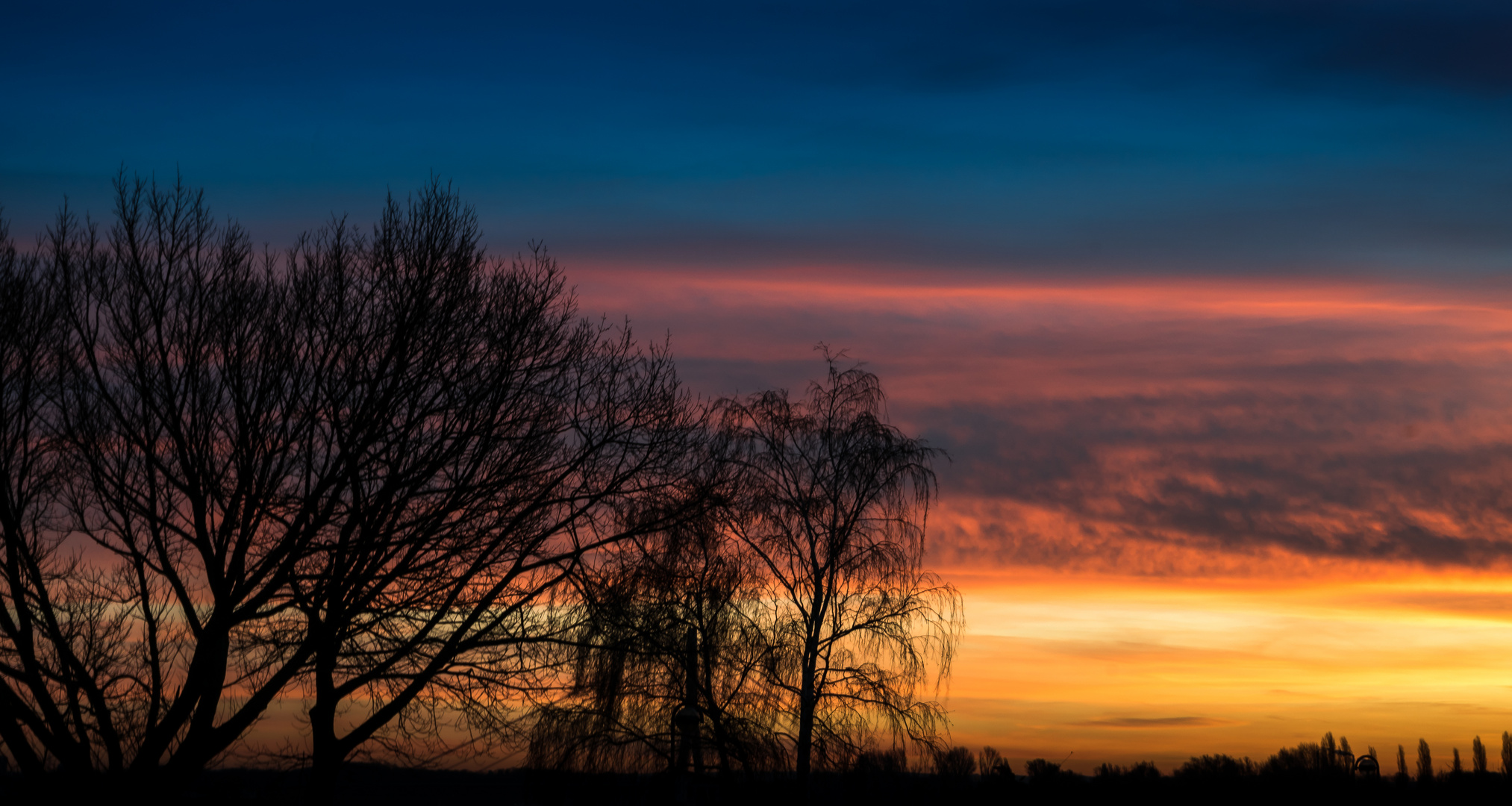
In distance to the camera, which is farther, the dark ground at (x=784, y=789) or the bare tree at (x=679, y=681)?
the bare tree at (x=679, y=681)

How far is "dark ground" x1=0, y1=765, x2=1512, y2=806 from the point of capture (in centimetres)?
1484

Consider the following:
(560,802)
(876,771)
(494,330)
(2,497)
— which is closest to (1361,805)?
(876,771)

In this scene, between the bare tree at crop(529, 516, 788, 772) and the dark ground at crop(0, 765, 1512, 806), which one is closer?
the dark ground at crop(0, 765, 1512, 806)

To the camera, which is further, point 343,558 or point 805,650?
point 805,650

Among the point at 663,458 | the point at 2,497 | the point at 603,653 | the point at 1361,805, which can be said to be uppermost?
the point at 663,458

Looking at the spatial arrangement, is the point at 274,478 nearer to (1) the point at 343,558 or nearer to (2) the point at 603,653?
(1) the point at 343,558

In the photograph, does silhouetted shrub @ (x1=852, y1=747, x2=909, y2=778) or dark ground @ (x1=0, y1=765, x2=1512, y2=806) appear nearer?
dark ground @ (x1=0, y1=765, x2=1512, y2=806)

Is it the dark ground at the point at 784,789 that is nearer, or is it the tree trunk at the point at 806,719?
the dark ground at the point at 784,789

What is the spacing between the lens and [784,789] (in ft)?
78.0

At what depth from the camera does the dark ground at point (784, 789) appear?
14844mm

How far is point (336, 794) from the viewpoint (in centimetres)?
1680

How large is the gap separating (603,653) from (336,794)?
6721 mm

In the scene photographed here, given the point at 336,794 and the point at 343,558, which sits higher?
the point at 343,558

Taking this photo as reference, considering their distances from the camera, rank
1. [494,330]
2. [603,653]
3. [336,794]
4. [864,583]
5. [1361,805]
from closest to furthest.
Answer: [494,330], [336,794], [603,653], [864,583], [1361,805]
